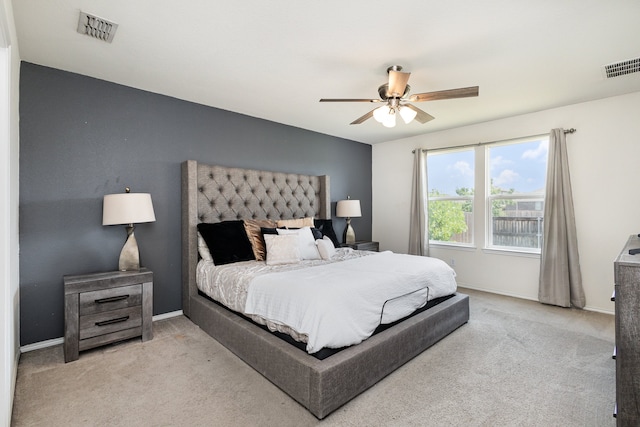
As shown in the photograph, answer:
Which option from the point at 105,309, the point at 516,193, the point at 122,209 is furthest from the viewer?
the point at 516,193

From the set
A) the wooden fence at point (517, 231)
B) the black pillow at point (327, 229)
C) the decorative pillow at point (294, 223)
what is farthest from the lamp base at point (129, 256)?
the wooden fence at point (517, 231)

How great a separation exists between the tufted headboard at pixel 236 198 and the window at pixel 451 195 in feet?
A: 5.82

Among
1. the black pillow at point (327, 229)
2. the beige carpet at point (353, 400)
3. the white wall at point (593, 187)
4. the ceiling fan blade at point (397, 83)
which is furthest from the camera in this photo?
the black pillow at point (327, 229)

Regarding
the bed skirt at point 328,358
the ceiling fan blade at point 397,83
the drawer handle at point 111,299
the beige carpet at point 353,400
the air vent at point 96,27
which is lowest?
the beige carpet at point 353,400

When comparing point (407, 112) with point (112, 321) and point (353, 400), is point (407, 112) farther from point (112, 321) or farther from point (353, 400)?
point (112, 321)

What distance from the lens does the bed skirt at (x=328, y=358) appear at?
1713 millimetres

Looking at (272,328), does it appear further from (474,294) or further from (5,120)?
(474,294)

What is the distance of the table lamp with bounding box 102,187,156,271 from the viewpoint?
2.57 meters

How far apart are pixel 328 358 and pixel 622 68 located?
3.42 m

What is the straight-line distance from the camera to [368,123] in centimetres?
427

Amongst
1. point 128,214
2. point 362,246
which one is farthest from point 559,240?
point 128,214

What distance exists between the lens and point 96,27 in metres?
2.01

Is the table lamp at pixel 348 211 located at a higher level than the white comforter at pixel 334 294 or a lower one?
higher

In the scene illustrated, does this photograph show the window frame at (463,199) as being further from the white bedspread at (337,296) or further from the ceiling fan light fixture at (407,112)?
the ceiling fan light fixture at (407,112)
